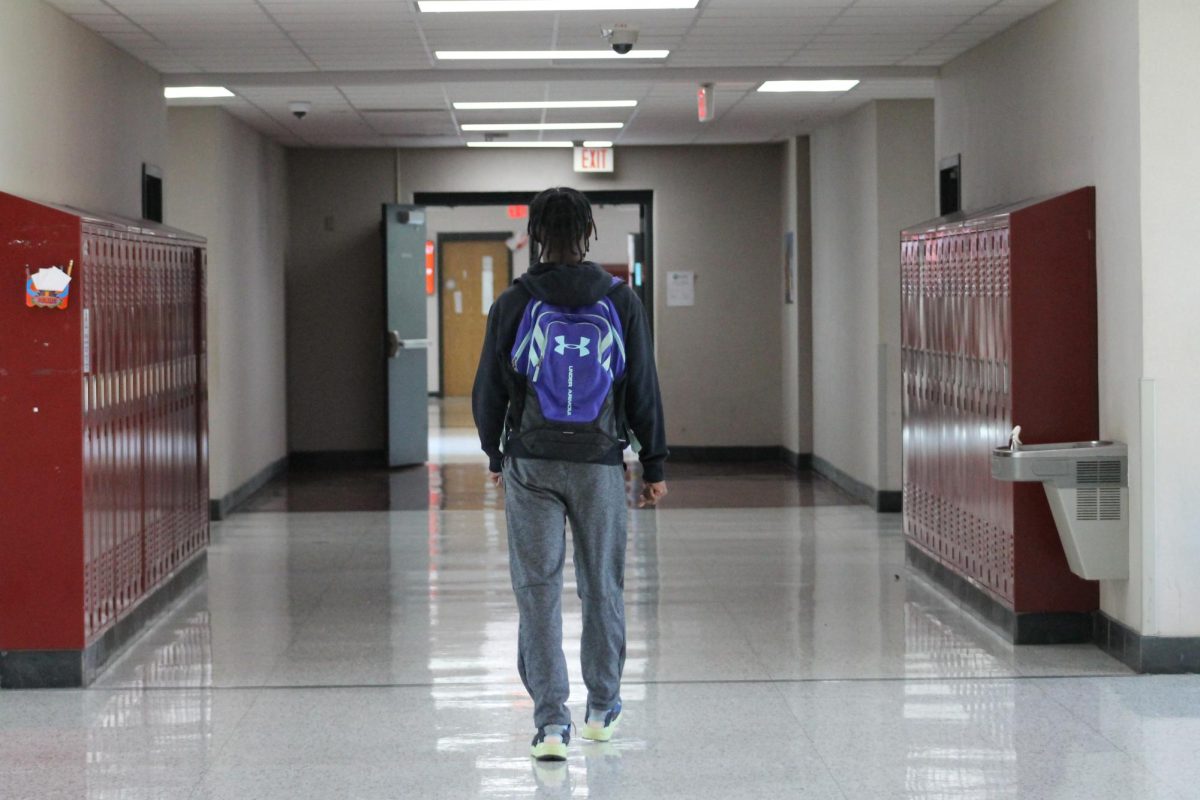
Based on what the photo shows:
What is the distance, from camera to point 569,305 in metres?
4.13

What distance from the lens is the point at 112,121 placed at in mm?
7051

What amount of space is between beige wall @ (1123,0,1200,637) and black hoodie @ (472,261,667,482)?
6.59 feet

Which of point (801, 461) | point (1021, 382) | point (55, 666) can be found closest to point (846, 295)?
point (801, 461)

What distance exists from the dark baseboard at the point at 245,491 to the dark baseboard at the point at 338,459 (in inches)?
8.3

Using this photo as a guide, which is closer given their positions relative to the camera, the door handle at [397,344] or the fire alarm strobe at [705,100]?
the fire alarm strobe at [705,100]

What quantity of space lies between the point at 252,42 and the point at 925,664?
410 cm

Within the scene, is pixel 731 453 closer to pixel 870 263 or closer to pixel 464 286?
pixel 870 263

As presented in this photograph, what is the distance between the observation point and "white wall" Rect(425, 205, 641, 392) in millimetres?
21562

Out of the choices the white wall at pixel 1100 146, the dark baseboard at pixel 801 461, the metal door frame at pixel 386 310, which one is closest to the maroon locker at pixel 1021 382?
the white wall at pixel 1100 146

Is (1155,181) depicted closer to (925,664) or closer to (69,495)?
(925,664)

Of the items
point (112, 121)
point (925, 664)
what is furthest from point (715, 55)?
point (925, 664)

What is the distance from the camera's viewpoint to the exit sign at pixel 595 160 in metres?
12.9

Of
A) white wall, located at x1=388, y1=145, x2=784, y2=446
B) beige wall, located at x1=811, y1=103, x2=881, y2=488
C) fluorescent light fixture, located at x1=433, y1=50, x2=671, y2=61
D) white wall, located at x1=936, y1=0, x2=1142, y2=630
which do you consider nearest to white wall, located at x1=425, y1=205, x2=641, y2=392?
white wall, located at x1=388, y1=145, x2=784, y2=446

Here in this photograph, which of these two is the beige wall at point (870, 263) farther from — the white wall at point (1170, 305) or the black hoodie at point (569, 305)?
the black hoodie at point (569, 305)
